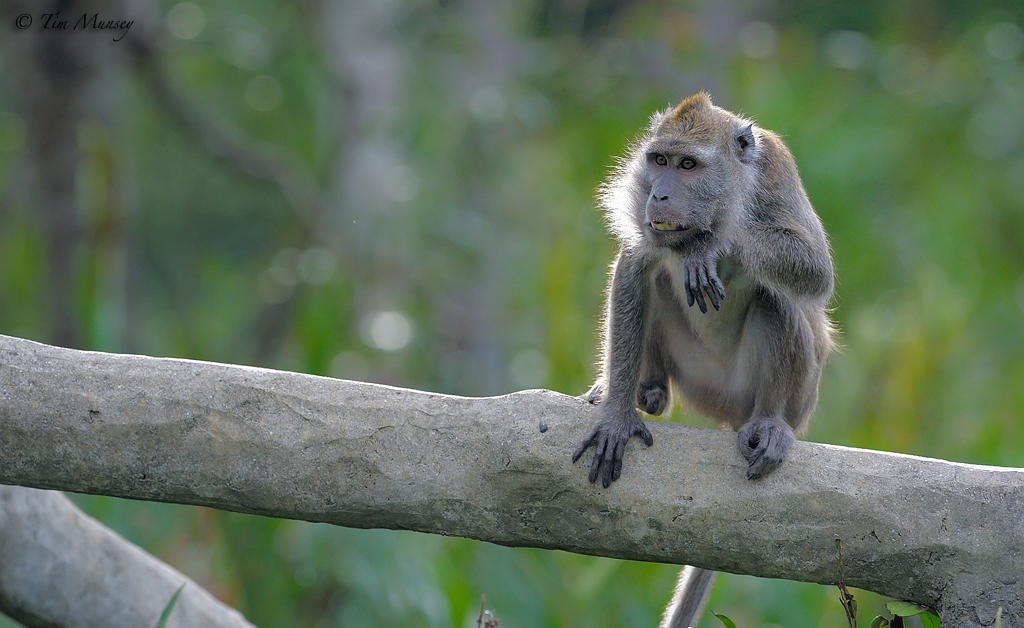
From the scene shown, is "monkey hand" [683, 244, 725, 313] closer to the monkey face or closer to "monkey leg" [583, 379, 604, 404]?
the monkey face

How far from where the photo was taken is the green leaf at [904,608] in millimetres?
3254

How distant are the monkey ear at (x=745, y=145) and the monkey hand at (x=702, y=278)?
0.67m

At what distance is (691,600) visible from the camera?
4.13m

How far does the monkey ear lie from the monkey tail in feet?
5.64

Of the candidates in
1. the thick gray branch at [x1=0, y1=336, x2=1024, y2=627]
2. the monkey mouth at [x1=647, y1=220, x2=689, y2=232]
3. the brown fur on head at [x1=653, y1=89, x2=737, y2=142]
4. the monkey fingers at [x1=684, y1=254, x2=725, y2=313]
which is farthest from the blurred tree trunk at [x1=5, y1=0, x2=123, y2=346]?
the monkey fingers at [x1=684, y1=254, x2=725, y2=313]

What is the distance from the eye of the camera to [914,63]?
1458 centimetres

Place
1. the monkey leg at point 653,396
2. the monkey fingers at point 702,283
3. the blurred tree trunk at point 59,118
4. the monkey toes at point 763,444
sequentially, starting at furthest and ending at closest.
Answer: the blurred tree trunk at point 59,118 < the monkey leg at point 653,396 < the monkey fingers at point 702,283 < the monkey toes at point 763,444

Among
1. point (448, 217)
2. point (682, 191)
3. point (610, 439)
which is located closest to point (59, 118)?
point (448, 217)

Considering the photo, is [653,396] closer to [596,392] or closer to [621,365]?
[596,392]

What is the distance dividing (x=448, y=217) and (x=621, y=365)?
5.70m

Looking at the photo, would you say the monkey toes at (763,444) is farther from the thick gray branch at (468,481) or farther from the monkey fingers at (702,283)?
the monkey fingers at (702,283)

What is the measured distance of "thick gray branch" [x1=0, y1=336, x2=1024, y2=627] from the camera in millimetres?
3268

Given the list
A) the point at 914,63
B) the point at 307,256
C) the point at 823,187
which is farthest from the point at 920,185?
the point at 307,256

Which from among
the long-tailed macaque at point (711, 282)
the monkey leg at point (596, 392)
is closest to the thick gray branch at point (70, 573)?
the monkey leg at point (596, 392)
